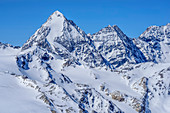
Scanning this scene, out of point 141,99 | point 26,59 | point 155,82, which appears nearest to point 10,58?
point 26,59

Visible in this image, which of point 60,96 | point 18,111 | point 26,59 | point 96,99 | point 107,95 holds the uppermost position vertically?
point 26,59

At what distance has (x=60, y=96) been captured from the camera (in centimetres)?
10619

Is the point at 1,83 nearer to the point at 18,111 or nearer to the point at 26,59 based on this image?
the point at 18,111

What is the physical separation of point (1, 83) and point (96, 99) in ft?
146

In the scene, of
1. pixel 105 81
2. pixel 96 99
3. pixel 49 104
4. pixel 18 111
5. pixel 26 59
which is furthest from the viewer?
pixel 105 81

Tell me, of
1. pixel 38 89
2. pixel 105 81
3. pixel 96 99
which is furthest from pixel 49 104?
pixel 105 81

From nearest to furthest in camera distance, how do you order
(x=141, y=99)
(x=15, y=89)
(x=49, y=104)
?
(x=49, y=104), (x=15, y=89), (x=141, y=99)

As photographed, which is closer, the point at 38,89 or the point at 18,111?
the point at 18,111

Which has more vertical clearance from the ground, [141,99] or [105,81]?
[105,81]

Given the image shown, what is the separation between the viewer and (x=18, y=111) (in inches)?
3115

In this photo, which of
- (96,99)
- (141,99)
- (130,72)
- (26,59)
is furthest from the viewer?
(130,72)

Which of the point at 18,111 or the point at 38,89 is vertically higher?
the point at 38,89

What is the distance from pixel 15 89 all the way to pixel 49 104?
1458 centimetres

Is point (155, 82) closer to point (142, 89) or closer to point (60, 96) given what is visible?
point (142, 89)
